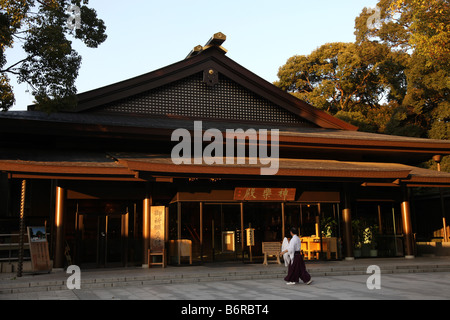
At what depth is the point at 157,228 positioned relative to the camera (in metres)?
15.0

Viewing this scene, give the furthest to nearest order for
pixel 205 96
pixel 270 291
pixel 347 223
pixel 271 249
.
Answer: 1. pixel 205 96
2. pixel 347 223
3. pixel 271 249
4. pixel 270 291

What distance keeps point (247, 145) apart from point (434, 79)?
51.8 ft

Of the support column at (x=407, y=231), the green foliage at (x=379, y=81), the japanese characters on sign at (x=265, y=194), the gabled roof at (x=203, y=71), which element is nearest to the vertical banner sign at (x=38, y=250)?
the gabled roof at (x=203, y=71)

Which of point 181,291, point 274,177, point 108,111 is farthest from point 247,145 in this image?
point 181,291

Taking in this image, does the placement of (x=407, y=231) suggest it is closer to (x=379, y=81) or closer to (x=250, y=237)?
(x=250, y=237)

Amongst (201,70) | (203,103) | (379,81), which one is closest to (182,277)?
(203,103)

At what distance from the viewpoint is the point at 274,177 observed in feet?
50.1

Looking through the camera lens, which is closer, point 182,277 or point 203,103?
point 182,277

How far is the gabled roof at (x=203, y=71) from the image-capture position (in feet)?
57.6

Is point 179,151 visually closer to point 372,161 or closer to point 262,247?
point 262,247

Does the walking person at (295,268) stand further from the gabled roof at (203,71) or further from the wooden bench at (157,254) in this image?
the gabled roof at (203,71)

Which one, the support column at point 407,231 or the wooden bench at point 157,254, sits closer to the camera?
the wooden bench at point 157,254

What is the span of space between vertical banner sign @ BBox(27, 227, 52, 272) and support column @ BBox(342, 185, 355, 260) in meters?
10.4

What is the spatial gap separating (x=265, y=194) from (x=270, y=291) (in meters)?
6.57
